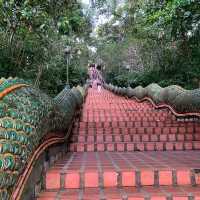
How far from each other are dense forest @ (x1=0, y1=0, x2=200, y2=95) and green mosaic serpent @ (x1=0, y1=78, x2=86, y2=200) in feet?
2.43

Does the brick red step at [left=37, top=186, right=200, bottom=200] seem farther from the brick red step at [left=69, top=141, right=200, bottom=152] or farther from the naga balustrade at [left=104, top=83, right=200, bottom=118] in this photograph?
the naga balustrade at [left=104, top=83, right=200, bottom=118]

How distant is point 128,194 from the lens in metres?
4.24

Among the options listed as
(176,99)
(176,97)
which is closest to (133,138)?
(176,99)

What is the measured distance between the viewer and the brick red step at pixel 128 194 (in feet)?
13.3

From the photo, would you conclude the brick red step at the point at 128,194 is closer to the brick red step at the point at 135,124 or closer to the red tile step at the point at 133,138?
the red tile step at the point at 133,138

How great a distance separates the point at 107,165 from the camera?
5.36 metres

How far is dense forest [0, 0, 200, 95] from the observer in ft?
29.3

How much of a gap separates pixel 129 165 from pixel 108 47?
31122 millimetres

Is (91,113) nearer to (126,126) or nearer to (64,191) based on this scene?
(126,126)

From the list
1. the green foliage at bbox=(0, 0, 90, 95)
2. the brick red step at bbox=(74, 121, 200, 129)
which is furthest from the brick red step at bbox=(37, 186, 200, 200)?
the brick red step at bbox=(74, 121, 200, 129)

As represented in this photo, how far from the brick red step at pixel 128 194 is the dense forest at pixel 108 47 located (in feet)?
4.10

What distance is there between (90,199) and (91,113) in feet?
26.1

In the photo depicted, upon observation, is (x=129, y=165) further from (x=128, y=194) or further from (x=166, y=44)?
(x=166, y=44)

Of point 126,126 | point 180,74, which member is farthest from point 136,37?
point 126,126
